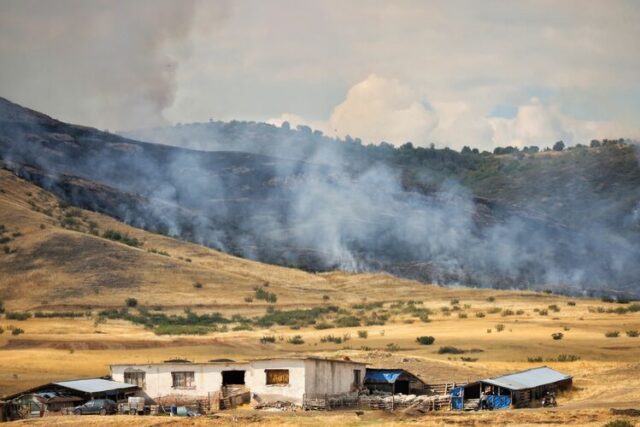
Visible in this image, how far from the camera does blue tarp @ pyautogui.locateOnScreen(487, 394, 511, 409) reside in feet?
134

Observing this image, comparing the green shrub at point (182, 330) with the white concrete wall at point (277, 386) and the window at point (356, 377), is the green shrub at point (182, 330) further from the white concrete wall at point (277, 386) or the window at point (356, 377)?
the white concrete wall at point (277, 386)

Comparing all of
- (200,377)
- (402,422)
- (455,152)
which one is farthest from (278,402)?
(455,152)

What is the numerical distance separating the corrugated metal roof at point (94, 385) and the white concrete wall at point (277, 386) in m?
4.75

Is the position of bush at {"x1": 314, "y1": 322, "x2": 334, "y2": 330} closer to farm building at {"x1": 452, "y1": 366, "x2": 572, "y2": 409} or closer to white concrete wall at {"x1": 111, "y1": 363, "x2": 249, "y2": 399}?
white concrete wall at {"x1": 111, "y1": 363, "x2": 249, "y2": 399}

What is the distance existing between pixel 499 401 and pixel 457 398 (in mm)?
1472

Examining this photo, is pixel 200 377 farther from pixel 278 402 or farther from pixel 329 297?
pixel 329 297

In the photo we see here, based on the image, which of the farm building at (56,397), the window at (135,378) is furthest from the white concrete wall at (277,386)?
the farm building at (56,397)

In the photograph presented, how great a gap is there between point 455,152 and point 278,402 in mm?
145548

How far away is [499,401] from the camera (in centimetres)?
4106

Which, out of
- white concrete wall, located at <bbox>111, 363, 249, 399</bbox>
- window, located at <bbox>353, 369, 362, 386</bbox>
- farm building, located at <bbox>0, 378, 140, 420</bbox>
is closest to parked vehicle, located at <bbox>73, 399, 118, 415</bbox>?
farm building, located at <bbox>0, 378, 140, 420</bbox>

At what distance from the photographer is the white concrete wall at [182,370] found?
144 feet

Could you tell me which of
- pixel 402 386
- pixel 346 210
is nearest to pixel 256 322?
pixel 402 386

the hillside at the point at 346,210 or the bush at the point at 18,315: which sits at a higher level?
the hillside at the point at 346,210

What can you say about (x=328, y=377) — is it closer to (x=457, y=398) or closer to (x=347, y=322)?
(x=457, y=398)
